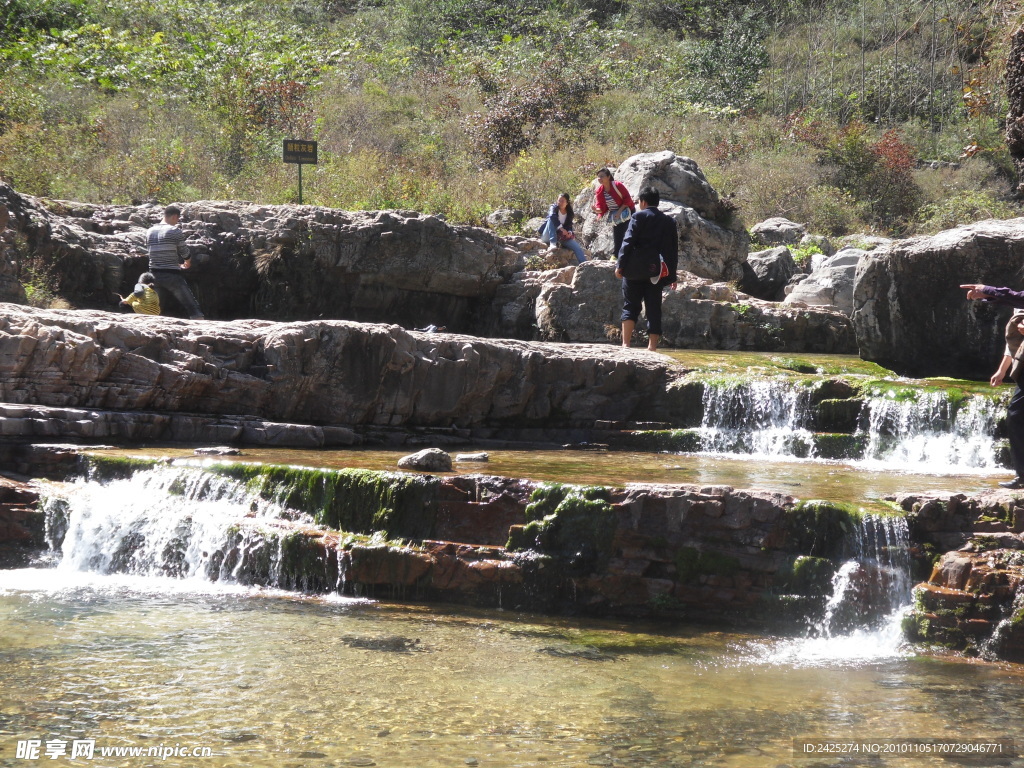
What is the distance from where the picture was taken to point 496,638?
5898 mm

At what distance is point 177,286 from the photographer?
38.4 ft

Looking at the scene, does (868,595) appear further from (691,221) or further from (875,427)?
(691,221)

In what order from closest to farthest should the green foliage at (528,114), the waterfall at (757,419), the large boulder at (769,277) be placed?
the waterfall at (757,419) → the large boulder at (769,277) → the green foliage at (528,114)

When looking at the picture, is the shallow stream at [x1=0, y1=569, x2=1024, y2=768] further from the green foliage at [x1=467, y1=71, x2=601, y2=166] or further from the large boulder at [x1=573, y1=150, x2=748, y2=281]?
the green foliage at [x1=467, y1=71, x2=601, y2=166]

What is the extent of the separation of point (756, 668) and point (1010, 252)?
21.5 ft

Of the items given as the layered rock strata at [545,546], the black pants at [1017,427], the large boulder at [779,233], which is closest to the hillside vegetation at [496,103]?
the large boulder at [779,233]

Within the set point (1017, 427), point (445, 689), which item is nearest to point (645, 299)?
point (1017, 427)

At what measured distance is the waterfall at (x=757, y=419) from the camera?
9773 mm

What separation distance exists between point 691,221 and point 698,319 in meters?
3.18

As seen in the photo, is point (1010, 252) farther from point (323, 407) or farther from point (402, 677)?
point (402, 677)

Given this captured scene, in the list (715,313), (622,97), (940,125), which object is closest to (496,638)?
(715,313)

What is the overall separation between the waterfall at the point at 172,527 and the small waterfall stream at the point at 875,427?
180 inches

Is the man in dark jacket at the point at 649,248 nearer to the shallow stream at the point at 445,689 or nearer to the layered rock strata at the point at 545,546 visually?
the layered rock strata at the point at 545,546

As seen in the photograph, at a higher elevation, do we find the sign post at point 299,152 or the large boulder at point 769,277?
the sign post at point 299,152
